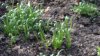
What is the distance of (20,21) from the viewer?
430cm

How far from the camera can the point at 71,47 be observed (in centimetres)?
407

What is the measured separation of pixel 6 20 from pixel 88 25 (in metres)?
1.39

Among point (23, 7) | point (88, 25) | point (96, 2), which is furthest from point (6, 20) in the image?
point (96, 2)

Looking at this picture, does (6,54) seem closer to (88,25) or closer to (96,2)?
(88,25)

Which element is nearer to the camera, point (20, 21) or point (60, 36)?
point (60, 36)

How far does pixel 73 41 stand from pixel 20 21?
898 millimetres

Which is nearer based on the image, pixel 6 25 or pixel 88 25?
pixel 6 25

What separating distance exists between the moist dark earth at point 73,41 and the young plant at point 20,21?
134mm

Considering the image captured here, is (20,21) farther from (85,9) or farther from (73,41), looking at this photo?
(85,9)

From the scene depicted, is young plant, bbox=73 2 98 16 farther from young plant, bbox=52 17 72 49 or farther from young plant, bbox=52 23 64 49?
young plant, bbox=52 23 64 49

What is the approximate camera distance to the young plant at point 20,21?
165 inches

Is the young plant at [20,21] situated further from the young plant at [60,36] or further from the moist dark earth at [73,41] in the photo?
the young plant at [60,36]

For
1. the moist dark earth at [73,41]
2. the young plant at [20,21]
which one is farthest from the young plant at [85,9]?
the young plant at [20,21]

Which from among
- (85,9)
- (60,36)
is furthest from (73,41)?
(85,9)
